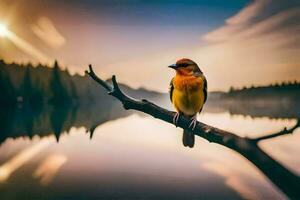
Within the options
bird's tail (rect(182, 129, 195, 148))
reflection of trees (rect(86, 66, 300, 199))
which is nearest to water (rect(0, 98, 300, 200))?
bird's tail (rect(182, 129, 195, 148))

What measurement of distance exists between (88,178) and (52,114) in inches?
13.8

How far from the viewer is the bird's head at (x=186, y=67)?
2.04m

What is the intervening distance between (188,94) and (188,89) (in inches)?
0.9

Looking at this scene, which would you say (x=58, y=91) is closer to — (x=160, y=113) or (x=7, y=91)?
(x=7, y=91)

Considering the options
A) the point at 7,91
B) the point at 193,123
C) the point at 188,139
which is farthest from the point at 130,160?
the point at 7,91

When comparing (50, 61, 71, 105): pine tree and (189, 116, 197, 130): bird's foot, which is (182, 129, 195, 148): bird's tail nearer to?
(189, 116, 197, 130): bird's foot

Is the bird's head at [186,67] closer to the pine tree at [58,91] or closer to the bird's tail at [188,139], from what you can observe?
the bird's tail at [188,139]

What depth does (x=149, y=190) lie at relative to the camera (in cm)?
219

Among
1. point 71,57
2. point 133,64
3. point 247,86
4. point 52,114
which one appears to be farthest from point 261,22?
point 52,114

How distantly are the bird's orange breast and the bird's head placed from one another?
3 centimetres

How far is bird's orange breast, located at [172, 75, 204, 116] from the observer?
6.53ft

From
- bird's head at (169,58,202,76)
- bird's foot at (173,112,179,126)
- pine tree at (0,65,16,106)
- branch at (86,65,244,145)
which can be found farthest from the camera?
pine tree at (0,65,16,106)

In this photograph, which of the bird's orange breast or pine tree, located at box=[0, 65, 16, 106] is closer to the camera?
the bird's orange breast

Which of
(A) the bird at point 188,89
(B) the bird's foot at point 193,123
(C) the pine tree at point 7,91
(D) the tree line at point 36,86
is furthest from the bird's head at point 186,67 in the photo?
(C) the pine tree at point 7,91
